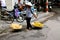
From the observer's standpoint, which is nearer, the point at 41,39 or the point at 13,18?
the point at 41,39

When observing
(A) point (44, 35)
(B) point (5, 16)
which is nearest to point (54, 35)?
(A) point (44, 35)

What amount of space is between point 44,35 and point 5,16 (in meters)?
4.96

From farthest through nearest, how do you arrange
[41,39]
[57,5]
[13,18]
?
1. [57,5]
2. [13,18]
3. [41,39]

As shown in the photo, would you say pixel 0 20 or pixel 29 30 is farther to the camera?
pixel 0 20

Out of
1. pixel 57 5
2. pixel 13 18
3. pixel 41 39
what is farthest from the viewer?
pixel 57 5

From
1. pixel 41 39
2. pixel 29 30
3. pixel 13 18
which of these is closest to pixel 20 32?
pixel 29 30

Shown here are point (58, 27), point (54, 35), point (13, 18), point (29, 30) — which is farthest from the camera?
point (13, 18)

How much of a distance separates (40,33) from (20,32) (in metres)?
1.16

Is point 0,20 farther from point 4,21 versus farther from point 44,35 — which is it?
point 44,35

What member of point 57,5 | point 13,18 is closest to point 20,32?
point 13,18

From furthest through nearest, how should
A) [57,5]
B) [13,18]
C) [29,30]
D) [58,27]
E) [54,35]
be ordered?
[57,5], [13,18], [58,27], [29,30], [54,35]

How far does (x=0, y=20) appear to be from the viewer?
15539mm

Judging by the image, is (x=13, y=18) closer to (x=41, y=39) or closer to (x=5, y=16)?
(x=5, y=16)

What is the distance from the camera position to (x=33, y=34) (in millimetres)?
12047
